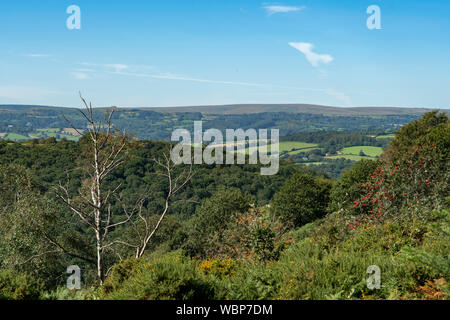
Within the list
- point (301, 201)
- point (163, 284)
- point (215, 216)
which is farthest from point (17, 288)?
point (301, 201)

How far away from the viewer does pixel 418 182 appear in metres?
12.1

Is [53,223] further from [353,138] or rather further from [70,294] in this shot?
[353,138]

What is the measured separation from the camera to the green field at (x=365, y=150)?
98.9 meters

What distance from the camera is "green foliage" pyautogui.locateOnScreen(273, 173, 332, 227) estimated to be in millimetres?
30312

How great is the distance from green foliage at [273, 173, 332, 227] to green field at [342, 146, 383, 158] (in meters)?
70.6

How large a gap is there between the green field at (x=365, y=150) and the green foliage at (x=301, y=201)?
70572 millimetres

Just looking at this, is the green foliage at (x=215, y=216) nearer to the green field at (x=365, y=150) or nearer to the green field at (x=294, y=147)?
the green field at (x=365, y=150)

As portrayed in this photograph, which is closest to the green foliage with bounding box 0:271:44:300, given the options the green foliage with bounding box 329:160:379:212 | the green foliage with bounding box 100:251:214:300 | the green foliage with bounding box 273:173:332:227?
the green foliage with bounding box 100:251:214:300

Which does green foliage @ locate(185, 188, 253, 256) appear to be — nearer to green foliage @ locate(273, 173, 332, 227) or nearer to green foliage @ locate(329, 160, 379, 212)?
green foliage @ locate(273, 173, 332, 227)

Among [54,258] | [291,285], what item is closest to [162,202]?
[54,258]

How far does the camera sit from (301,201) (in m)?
30.5

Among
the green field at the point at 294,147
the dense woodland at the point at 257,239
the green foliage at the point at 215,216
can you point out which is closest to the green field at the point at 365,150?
the green field at the point at 294,147

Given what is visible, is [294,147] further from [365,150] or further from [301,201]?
[301,201]

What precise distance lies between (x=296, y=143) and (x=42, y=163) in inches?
A: 4184
